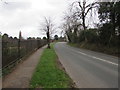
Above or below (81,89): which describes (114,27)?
above

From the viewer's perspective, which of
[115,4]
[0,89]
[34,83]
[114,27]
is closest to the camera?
[0,89]

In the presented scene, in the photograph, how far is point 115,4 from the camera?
2338cm

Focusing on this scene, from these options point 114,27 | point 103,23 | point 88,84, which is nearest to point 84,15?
point 103,23

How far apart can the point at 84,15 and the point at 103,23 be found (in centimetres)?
1289

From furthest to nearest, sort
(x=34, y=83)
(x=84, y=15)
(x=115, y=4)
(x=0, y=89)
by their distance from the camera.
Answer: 1. (x=84, y=15)
2. (x=115, y=4)
3. (x=34, y=83)
4. (x=0, y=89)

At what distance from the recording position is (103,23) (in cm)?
2850

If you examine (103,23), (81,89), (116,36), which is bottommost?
A: (81,89)

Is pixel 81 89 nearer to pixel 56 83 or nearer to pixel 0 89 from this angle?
pixel 56 83

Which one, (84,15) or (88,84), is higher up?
(84,15)

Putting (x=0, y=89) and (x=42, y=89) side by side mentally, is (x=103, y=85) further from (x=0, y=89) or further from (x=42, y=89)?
(x=0, y=89)

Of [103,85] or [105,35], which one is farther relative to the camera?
[105,35]

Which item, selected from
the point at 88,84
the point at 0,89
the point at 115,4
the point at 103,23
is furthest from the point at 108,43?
the point at 0,89

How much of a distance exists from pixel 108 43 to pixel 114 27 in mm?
2449

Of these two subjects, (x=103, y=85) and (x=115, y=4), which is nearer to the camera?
(x=103, y=85)
